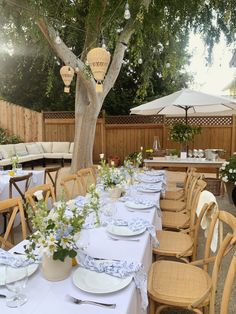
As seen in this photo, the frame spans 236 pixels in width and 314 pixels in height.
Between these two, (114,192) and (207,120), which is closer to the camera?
(114,192)

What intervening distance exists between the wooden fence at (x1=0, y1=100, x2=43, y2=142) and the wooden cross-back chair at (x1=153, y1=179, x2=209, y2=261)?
8.15 meters

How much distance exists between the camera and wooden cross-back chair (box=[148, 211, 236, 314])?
144 centimetres

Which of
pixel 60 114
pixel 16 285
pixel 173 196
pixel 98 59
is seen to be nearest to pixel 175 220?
pixel 173 196

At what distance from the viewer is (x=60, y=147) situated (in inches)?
357

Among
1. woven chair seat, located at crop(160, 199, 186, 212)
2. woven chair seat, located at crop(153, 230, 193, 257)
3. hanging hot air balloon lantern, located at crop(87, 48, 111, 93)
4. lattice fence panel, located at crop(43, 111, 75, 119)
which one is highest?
hanging hot air balloon lantern, located at crop(87, 48, 111, 93)

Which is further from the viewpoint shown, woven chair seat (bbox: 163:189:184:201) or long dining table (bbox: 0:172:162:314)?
woven chair seat (bbox: 163:189:184:201)

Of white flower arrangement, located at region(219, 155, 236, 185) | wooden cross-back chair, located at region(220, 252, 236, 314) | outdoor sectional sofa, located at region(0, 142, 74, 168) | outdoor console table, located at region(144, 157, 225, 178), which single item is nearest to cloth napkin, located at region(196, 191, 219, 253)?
wooden cross-back chair, located at region(220, 252, 236, 314)

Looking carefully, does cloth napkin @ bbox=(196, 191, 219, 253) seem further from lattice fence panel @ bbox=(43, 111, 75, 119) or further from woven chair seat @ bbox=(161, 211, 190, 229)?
lattice fence panel @ bbox=(43, 111, 75, 119)

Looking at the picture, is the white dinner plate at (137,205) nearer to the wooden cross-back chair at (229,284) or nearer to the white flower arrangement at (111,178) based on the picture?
the white flower arrangement at (111,178)

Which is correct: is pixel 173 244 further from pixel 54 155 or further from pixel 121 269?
pixel 54 155

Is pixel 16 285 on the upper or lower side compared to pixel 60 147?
lower

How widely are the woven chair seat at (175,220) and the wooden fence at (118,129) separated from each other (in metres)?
5.88

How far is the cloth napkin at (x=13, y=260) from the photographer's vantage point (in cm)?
124

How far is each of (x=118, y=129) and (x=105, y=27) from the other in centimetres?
476
